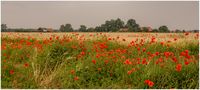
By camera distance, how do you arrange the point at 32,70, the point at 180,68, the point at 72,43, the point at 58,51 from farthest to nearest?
the point at 72,43 → the point at 58,51 → the point at 32,70 → the point at 180,68

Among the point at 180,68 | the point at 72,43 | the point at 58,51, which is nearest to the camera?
the point at 180,68

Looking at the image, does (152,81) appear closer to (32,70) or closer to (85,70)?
(85,70)

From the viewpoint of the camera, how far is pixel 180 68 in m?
5.82

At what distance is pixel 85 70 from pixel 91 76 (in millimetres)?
253

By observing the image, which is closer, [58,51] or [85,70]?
[85,70]

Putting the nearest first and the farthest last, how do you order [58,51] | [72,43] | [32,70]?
[32,70] < [58,51] < [72,43]

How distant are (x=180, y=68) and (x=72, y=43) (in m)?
3.28

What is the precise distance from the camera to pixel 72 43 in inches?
338

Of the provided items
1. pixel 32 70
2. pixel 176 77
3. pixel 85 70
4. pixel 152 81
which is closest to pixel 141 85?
pixel 152 81

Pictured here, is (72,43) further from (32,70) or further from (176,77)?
(176,77)

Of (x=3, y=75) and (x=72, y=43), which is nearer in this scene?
(x=3, y=75)

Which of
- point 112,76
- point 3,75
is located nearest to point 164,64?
point 112,76

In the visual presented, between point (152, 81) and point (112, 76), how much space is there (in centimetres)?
76

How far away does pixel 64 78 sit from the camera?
6.04 m
